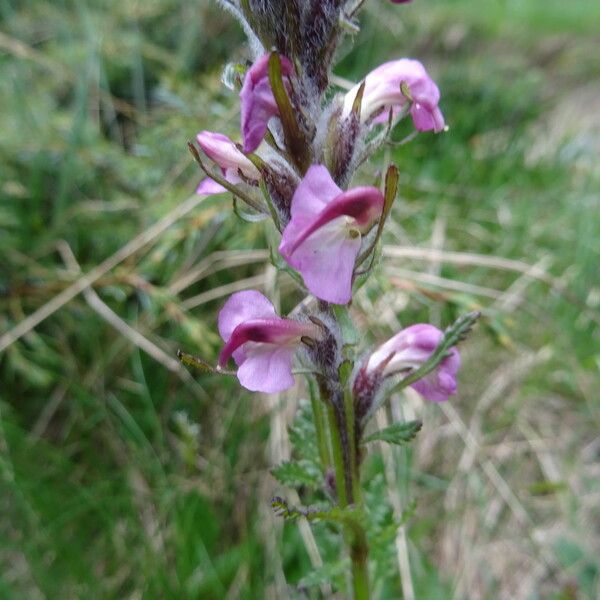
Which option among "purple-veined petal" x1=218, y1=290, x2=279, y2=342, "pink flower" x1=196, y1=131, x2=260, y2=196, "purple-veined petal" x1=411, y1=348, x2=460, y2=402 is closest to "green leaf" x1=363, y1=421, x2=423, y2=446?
"purple-veined petal" x1=411, y1=348, x2=460, y2=402

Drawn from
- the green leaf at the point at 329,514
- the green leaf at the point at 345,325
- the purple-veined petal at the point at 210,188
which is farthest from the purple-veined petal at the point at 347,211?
the green leaf at the point at 329,514

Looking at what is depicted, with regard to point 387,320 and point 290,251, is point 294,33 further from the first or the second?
point 387,320

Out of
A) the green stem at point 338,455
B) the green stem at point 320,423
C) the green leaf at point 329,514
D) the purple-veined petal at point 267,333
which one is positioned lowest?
the green leaf at point 329,514

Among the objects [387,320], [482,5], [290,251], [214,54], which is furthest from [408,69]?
[482,5]

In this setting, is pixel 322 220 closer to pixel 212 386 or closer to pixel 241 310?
pixel 241 310

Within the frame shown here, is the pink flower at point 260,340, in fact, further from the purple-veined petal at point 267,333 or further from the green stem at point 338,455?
the green stem at point 338,455

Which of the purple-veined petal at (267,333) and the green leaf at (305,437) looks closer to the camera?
the purple-veined petal at (267,333)
